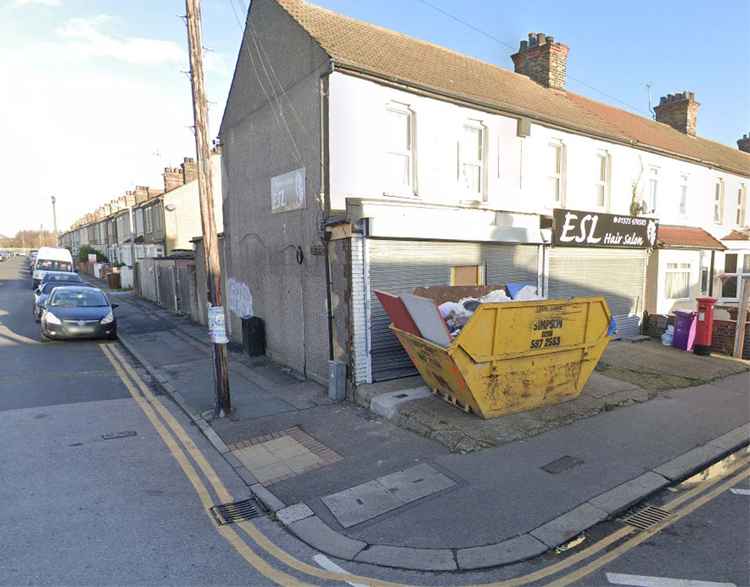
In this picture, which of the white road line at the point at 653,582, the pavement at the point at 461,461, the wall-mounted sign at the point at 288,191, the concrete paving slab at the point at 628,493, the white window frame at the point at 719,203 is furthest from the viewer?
the white window frame at the point at 719,203

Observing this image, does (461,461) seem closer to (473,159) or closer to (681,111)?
(473,159)

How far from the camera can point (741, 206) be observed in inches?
738

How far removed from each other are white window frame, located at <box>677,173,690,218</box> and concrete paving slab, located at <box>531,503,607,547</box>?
591 inches

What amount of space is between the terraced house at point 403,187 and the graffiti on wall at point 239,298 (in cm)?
8

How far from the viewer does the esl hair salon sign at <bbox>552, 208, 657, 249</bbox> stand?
1100 centimetres

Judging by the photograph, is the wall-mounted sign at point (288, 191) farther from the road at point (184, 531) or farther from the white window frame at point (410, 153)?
the road at point (184, 531)

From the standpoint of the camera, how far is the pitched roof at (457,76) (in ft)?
28.8

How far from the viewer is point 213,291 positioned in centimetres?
734

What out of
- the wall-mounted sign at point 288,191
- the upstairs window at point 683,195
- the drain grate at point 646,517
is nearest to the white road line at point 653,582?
the drain grate at point 646,517

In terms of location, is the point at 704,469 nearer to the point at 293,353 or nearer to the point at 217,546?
the point at 217,546

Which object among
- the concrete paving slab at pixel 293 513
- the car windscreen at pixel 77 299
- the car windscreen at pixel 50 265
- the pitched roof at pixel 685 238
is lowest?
the concrete paving slab at pixel 293 513

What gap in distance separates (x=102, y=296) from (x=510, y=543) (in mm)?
14893

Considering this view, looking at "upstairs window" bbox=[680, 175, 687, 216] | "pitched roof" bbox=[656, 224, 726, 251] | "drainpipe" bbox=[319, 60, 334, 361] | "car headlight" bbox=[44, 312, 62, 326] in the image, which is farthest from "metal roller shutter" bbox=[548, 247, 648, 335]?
"car headlight" bbox=[44, 312, 62, 326]

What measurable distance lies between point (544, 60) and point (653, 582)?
49.6 feet
